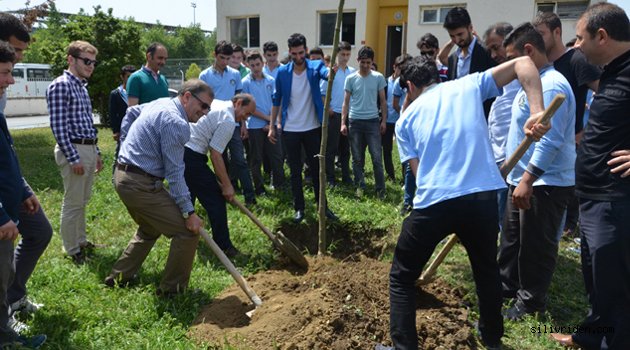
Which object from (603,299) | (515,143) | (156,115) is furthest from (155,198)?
(603,299)

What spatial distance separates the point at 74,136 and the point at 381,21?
14158 mm

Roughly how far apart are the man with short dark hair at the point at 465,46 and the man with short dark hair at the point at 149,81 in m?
3.48

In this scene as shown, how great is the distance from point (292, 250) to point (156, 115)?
1.89m

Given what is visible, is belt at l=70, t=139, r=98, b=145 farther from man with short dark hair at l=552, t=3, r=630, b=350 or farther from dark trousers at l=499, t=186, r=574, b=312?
man with short dark hair at l=552, t=3, r=630, b=350

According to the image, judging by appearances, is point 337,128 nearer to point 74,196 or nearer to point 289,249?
point 289,249

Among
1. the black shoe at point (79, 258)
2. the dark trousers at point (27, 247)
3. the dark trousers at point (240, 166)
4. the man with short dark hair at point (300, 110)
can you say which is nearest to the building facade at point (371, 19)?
the dark trousers at point (240, 166)

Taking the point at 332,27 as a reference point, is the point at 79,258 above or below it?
below

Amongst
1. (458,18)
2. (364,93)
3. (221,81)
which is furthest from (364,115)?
(458,18)

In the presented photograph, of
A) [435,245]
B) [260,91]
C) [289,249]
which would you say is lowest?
[289,249]

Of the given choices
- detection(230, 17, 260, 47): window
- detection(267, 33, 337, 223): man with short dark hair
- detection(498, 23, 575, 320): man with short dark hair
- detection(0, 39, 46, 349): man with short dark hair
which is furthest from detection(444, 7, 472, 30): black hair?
detection(230, 17, 260, 47): window

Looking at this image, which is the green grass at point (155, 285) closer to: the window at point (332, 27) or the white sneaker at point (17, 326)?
the white sneaker at point (17, 326)

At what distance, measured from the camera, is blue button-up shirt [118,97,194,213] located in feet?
11.7

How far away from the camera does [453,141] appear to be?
2.73 meters

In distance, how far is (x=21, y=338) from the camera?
9.93 ft
